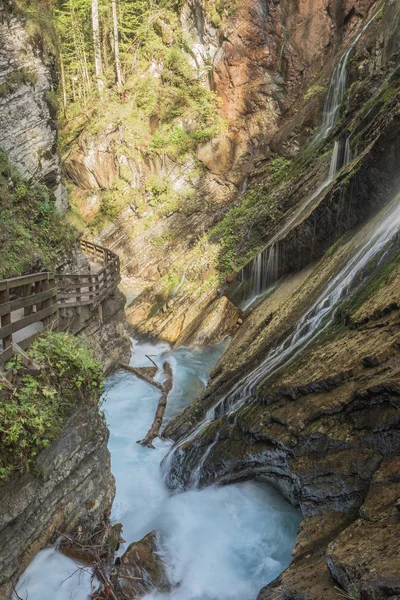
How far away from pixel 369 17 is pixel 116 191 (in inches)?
705

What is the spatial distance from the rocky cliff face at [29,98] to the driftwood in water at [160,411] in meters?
7.87

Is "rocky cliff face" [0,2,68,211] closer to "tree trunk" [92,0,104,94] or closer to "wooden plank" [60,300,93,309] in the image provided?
"wooden plank" [60,300,93,309]

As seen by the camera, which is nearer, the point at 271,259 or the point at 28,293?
the point at 28,293

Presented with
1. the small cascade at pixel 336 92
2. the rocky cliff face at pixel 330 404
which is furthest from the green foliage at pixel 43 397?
the small cascade at pixel 336 92

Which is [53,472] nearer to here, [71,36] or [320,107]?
[320,107]

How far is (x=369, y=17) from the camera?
2253cm

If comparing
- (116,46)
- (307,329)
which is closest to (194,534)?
(307,329)

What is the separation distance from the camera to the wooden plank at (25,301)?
535 centimetres

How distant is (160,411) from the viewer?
38.6 feet

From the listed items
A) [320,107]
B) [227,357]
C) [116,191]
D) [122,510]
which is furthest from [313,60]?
[122,510]

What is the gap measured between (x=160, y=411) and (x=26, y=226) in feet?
24.1

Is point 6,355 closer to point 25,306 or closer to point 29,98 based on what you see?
point 25,306

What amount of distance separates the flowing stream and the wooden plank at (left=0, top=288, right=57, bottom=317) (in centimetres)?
322

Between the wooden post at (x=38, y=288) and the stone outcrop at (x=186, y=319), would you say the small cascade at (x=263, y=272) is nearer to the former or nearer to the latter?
the stone outcrop at (x=186, y=319)
